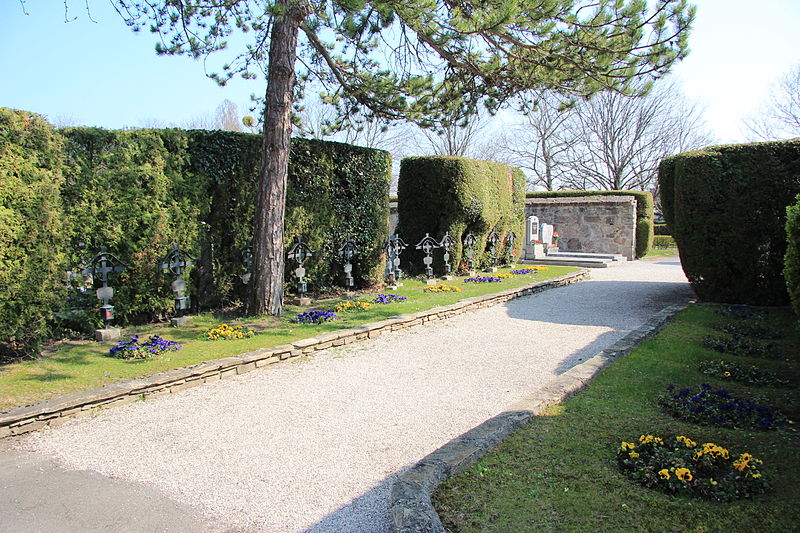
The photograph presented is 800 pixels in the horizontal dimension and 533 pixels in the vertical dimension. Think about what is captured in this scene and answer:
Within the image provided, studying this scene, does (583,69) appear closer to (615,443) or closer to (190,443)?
(615,443)

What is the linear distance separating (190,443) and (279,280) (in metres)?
4.17

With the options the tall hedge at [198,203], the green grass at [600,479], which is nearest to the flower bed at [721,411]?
the green grass at [600,479]

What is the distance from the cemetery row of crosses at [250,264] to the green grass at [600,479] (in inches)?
202

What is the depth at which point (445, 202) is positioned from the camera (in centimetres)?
1271

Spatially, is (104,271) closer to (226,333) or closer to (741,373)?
(226,333)

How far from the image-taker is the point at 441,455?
3.08 metres

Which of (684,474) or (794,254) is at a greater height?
(794,254)

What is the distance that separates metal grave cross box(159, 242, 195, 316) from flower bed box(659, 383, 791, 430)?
5.90 metres

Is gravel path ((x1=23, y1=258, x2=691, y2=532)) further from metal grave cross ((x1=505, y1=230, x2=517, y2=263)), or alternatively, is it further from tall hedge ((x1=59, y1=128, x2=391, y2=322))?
metal grave cross ((x1=505, y1=230, x2=517, y2=263))

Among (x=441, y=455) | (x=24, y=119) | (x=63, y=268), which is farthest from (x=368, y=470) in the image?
(x=24, y=119)

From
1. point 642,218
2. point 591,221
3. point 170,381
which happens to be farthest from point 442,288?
point 642,218

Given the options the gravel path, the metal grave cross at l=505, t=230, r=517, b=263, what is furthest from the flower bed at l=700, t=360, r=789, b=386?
the metal grave cross at l=505, t=230, r=517, b=263

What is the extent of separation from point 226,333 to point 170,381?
166cm

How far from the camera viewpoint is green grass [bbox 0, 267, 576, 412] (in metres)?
4.57
